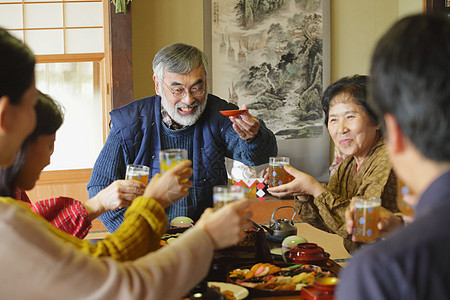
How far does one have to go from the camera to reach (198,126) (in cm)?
293

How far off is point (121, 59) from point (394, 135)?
4.48 metres

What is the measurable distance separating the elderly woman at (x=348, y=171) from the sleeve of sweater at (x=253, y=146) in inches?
18.4

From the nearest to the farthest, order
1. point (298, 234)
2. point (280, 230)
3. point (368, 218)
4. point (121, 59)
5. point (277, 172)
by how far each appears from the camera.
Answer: point (368, 218) → point (277, 172) → point (280, 230) → point (298, 234) → point (121, 59)

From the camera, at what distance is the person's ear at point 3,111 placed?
3.54ft

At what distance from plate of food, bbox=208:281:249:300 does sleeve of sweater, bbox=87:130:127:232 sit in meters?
1.20

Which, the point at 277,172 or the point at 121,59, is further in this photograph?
the point at 121,59

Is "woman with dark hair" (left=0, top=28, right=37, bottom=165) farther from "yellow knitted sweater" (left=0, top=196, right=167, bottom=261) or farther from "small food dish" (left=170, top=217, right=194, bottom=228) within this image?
"small food dish" (left=170, top=217, right=194, bottom=228)

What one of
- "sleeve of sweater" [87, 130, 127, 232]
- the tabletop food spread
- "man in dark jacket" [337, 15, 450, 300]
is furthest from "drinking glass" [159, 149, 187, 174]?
"sleeve of sweater" [87, 130, 127, 232]

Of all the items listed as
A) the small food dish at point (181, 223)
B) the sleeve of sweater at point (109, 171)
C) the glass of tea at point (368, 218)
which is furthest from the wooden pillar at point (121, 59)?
the glass of tea at point (368, 218)

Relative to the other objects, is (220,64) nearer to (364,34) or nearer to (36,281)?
(364,34)

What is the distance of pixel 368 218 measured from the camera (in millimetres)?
1573

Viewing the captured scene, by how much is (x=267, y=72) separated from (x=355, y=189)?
11.1 ft

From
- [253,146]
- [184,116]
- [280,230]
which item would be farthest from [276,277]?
[184,116]

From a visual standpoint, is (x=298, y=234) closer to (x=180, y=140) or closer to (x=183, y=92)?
(x=180, y=140)
